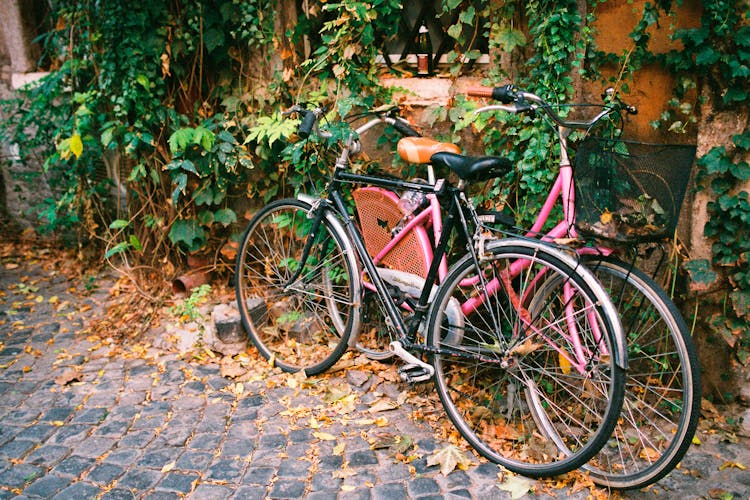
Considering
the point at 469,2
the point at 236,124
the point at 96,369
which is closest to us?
the point at 469,2

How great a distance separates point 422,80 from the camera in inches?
165

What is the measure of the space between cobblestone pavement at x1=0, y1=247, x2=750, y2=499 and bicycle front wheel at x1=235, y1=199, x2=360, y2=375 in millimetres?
261

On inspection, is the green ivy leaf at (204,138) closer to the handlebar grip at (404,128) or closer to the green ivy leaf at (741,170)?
the handlebar grip at (404,128)

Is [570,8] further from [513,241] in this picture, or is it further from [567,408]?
[567,408]

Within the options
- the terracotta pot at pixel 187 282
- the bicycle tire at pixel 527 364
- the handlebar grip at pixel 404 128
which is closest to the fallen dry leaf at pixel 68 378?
the terracotta pot at pixel 187 282

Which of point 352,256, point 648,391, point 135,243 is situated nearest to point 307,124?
point 352,256

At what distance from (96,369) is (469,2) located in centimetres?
339

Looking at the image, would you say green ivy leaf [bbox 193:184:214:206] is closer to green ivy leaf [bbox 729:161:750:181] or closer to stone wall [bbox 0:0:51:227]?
stone wall [bbox 0:0:51:227]

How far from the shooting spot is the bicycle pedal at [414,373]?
11.1 feet

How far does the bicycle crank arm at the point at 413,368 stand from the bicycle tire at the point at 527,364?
66 mm

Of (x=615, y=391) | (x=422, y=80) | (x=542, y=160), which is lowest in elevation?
(x=615, y=391)

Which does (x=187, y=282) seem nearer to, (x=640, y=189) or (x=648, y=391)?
(x=648, y=391)

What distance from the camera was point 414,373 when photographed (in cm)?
345

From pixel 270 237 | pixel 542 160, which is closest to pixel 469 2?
pixel 542 160
